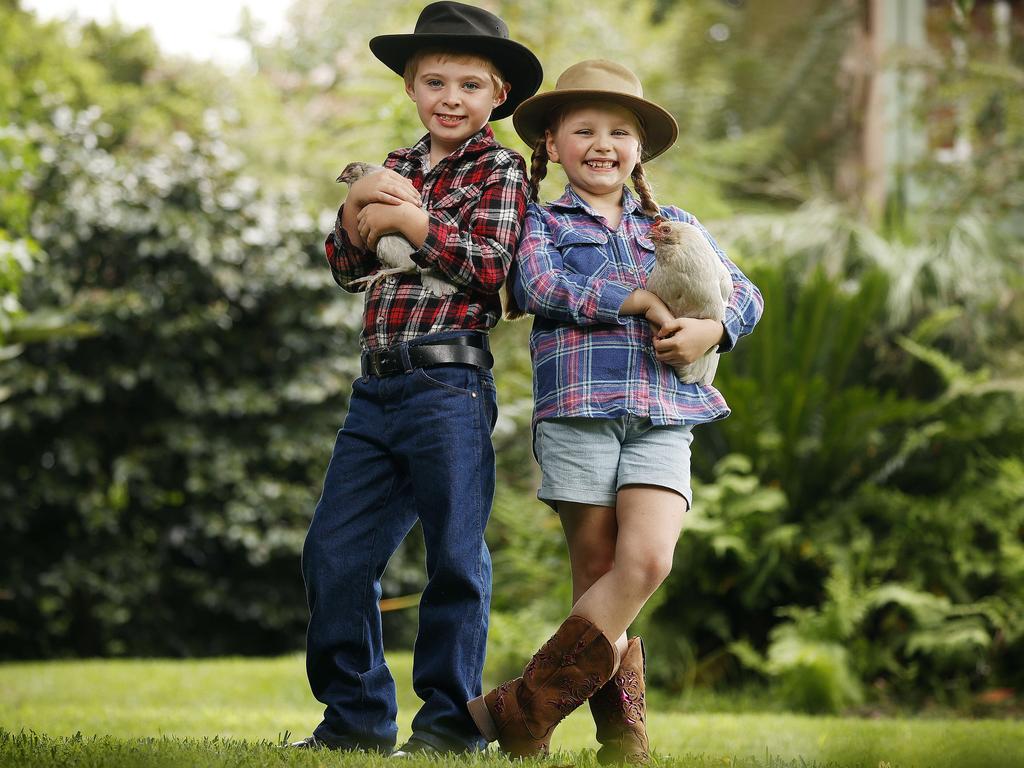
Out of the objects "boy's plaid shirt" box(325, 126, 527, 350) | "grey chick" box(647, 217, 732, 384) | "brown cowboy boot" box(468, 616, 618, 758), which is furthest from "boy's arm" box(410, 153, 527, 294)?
"brown cowboy boot" box(468, 616, 618, 758)

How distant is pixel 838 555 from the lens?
576cm

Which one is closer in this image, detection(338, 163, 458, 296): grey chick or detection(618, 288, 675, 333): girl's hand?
detection(618, 288, 675, 333): girl's hand

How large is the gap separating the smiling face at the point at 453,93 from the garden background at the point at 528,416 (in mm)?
2650

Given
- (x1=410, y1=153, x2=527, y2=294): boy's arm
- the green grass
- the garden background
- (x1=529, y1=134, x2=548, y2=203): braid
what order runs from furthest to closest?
the garden background, (x1=529, y1=134, x2=548, y2=203): braid, (x1=410, y1=153, x2=527, y2=294): boy's arm, the green grass

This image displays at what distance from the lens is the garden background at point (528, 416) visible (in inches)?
228

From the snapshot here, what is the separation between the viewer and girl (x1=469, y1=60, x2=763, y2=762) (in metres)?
2.72

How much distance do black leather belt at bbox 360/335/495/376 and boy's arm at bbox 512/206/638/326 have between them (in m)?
0.18

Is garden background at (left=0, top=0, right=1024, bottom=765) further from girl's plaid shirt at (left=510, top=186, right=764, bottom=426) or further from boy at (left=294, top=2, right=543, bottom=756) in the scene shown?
girl's plaid shirt at (left=510, top=186, right=764, bottom=426)

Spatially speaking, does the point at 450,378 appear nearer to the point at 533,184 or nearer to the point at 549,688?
the point at 533,184

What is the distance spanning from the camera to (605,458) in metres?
2.76

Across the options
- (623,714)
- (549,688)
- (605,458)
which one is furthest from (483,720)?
(605,458)

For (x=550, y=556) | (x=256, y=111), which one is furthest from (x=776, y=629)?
(x=256, y=111)

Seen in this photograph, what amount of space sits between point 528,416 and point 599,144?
4.42 meters

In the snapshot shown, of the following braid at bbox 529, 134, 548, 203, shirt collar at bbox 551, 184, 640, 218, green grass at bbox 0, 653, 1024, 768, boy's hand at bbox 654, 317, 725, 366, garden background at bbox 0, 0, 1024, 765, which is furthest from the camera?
garden background at bbox 0, 0, 1024, 765
